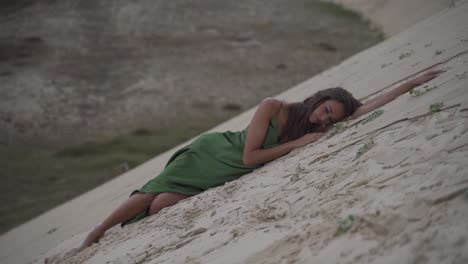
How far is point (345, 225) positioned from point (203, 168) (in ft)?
6.08

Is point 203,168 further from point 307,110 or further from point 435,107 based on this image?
point 435,107

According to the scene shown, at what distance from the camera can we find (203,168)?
11.9 ft

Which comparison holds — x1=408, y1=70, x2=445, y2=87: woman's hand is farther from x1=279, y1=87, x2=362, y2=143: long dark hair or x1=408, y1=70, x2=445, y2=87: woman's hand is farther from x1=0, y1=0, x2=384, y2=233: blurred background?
x1=0, y1=0, x2=384, y2=233: blurred background

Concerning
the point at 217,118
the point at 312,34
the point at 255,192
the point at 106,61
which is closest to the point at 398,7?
the point at 312,34

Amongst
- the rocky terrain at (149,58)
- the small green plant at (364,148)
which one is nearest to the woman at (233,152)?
the small green plant at (364,148)

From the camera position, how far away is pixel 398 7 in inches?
968

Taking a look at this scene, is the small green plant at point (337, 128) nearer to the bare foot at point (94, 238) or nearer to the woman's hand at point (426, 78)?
the woman's hand at point (426, 78)

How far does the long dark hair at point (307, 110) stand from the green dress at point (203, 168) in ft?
0.45

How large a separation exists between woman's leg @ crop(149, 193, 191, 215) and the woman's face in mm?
1182

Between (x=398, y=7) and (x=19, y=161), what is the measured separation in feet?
66.7

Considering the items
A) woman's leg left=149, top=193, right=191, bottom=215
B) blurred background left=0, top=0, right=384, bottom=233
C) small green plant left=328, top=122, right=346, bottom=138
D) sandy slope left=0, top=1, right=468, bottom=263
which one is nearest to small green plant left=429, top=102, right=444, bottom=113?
sandy slope left=0, top=1, right=468, bottom=263

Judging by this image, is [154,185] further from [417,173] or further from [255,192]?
[417,173]

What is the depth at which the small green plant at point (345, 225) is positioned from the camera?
1.90 meters

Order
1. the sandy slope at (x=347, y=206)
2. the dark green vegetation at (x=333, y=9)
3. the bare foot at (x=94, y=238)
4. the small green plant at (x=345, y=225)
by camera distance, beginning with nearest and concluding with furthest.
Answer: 1. the sandy slope at (x=347, y=206)
2. the small green plant at (x=345, y=225)
3. the bare foot at (x=94, y=238)
4. the dark green vegetation at (x=333, y=9)
